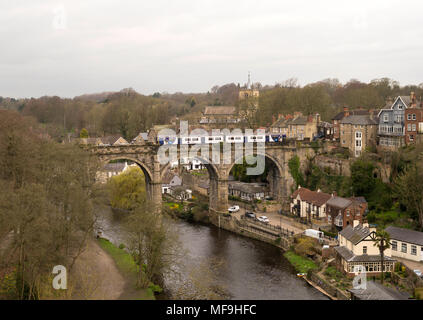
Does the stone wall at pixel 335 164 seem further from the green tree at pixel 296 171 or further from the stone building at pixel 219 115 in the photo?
the stone building at pixel 219 115

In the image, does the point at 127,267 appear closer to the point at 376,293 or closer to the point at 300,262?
the point at 300,262

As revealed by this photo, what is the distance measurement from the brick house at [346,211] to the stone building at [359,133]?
1141 centimetres

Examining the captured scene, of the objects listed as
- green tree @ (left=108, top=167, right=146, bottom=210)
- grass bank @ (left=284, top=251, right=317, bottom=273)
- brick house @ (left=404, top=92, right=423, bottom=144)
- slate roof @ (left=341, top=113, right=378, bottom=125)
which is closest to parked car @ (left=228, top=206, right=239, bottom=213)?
green tree @ (left=108, top=167, right=146, bottom=210)

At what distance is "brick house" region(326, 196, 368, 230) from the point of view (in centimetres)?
3756

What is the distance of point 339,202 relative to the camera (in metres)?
39.1

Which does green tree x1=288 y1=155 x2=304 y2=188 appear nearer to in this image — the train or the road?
the train

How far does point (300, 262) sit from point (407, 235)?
815cm

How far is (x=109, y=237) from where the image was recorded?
39.7 m

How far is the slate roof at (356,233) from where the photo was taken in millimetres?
29575

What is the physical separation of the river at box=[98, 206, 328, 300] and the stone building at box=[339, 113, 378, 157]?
17.8 meters

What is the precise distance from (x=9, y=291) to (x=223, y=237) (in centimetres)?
2306

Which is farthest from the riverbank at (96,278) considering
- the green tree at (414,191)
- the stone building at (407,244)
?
the green tree at (414,191)

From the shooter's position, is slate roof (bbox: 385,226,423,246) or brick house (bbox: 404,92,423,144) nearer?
slate roof (bbox: 385,226,423,246)
